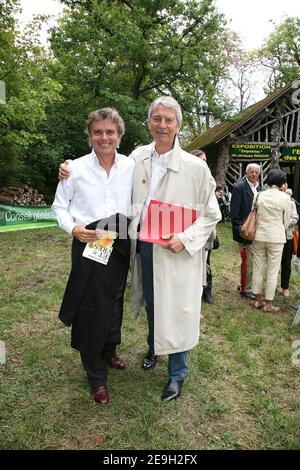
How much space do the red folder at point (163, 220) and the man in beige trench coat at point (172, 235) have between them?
5 centimetres

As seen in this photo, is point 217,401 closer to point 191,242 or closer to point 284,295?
point 191,242

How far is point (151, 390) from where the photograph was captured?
2973 mm

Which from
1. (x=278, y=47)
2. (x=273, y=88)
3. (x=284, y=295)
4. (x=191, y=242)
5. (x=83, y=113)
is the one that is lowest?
(x=284, y=295)

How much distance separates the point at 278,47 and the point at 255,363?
30.1 m

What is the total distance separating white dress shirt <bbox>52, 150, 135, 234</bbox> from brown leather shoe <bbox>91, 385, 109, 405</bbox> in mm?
1261

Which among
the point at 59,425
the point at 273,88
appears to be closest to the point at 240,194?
the point at 59,425

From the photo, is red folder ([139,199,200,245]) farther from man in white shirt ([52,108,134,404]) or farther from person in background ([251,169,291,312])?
person in background ([251,169,291,312])

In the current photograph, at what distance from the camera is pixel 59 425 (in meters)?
2.54

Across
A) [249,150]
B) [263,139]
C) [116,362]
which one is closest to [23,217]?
[116,362]

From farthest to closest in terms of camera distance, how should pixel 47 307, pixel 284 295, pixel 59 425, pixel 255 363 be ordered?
1. pixel 284 295
2. pixel 47 307
3. pixel 255 363
4. pixel 59 425

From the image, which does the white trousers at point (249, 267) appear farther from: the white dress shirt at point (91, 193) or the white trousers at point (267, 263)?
the white dress shirt at point (91, 193)

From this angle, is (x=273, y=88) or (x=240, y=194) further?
(x=273, y=88)

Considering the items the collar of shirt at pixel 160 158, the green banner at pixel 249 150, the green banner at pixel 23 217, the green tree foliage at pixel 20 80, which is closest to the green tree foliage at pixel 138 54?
the green banner at pixel 249 150

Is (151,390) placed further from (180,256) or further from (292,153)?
(292,153)
